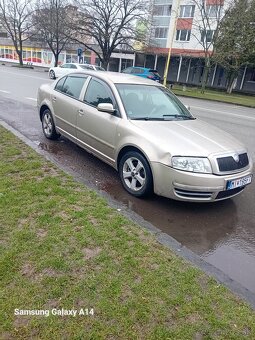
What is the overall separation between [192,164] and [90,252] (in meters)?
1.68

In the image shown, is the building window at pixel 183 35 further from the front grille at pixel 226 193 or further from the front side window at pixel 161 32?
the front grille at pixel 226 193

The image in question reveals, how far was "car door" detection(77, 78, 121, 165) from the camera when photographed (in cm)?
463

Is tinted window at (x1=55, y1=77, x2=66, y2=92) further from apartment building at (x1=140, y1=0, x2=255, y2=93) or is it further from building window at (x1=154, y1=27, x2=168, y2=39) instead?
building window at (x1=154, y1=27, x2=168, y2=39)

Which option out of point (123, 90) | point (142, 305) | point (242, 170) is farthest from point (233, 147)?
point (142, 305)

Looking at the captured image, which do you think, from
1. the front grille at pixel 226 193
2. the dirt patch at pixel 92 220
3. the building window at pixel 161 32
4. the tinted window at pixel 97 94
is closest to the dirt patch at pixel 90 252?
the dirt patch at pixel 92 220

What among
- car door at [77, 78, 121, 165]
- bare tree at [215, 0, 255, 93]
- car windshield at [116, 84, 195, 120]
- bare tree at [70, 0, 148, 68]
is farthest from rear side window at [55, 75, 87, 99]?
bare tree at [70, 0, 148, 68]

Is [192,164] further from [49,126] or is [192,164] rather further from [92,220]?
[49,126]

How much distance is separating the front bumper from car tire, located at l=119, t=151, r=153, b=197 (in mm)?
142

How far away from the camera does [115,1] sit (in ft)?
106

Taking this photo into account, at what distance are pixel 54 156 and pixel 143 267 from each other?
3547mm

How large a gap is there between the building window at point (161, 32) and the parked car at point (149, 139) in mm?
39483

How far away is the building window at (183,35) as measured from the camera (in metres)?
39.2

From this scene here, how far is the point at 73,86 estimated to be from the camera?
19.0ft

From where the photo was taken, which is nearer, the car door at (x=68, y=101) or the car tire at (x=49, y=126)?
the car door at (x=68, y=101)
